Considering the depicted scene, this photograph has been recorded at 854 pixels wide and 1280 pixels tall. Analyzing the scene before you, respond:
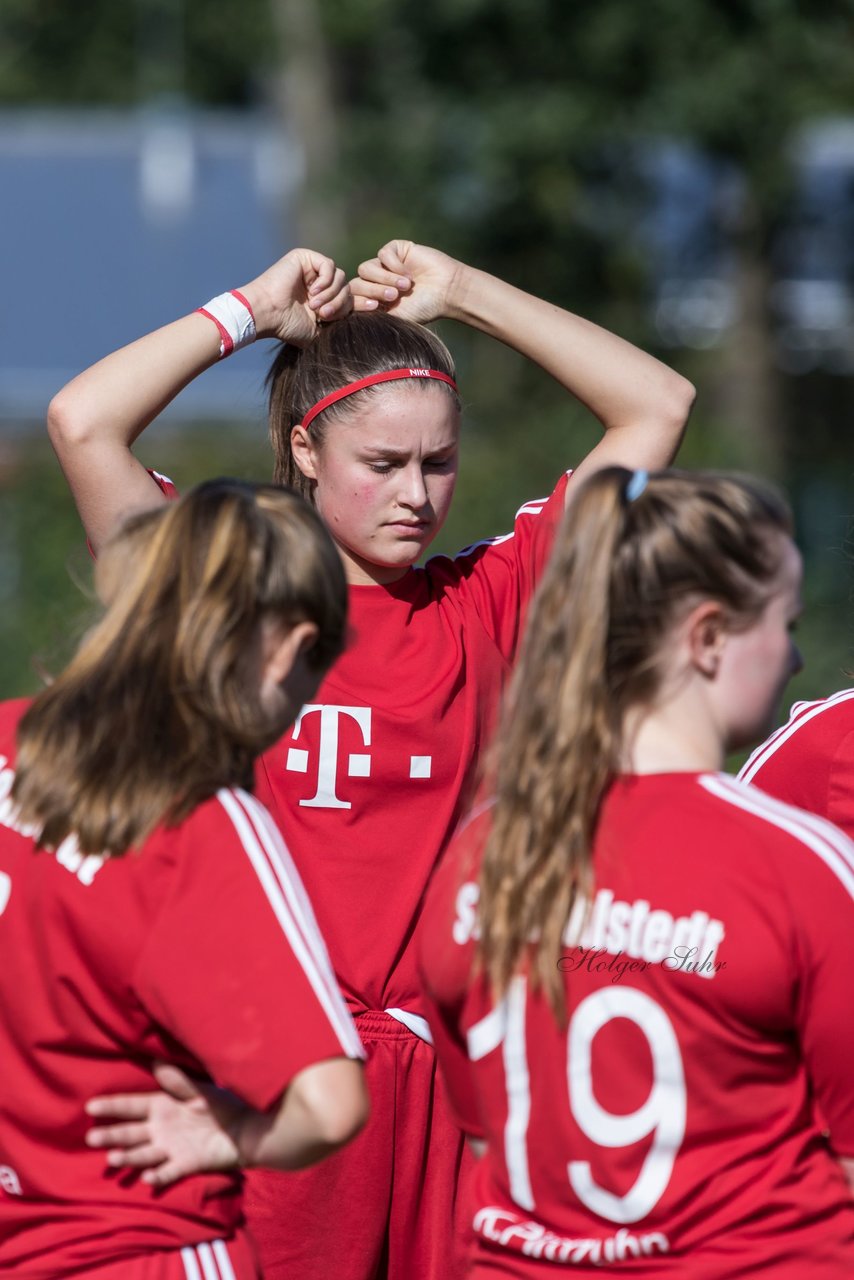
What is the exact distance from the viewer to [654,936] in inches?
88.1

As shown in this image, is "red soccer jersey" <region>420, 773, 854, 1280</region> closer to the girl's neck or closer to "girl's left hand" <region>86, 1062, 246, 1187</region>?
the girl's neck

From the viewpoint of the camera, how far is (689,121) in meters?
11.2

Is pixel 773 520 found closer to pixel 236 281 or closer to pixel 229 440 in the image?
pixel 229 440

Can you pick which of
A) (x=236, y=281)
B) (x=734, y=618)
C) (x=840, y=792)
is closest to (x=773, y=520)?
(x=734, y=618)

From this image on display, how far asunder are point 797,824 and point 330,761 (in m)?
1.37

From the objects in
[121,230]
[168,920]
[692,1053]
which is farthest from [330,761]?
[121,230]

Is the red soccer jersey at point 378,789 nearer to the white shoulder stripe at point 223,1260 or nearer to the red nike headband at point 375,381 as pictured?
the red nike headband at point 375,381

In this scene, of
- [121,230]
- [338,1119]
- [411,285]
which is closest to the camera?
[338,1119]

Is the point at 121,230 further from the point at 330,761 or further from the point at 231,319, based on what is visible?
the point at 330,761

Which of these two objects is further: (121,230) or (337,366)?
(121,230)

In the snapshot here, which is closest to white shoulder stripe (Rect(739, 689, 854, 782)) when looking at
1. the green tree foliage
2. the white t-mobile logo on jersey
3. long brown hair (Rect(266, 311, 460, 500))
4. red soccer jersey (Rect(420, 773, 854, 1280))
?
the white t-mobile logo on jersey

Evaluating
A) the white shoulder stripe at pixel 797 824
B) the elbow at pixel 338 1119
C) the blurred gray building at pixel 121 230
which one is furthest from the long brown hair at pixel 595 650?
the blurred gray building at pixel 121 230

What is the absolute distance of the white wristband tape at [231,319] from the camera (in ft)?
11.9

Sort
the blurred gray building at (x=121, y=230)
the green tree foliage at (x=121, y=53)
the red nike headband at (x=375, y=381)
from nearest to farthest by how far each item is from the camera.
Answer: the red nike headband at (x=375, y=381) → the blurred gray building at (x=121, y=230) → the green tree foliage at (x=121, y=53)
